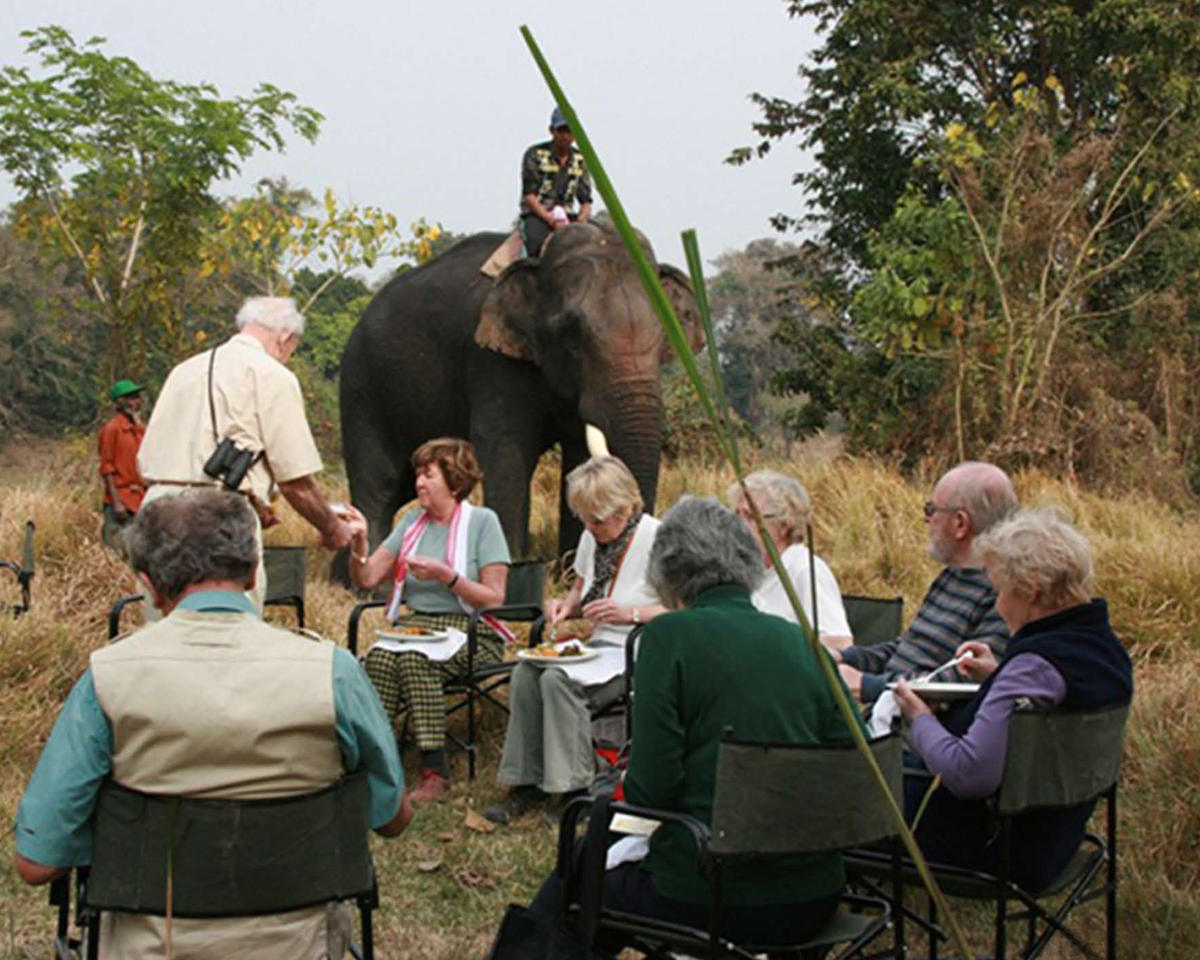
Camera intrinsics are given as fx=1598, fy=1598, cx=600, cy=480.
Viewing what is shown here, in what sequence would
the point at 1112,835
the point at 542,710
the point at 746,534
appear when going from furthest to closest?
the point at 542,710 → the point at 1112,835 → the point at 746,534

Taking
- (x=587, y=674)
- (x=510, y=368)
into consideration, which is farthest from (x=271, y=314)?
(x=510, y=368)

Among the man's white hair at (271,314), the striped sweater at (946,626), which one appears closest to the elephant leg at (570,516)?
the man's white hair at (271,314)

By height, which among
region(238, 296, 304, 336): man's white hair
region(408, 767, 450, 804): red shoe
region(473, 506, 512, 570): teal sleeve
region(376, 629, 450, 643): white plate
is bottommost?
region(408, 767, 450, 804): red shoe

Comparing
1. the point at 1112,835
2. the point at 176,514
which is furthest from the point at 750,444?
the point at 176,514

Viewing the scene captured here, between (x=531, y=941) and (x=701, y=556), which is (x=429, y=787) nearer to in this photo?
(x=531, y=941)

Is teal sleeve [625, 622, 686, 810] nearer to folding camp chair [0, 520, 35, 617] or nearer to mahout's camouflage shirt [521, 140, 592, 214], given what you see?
folding camp chair [0, 520, 35, 617]

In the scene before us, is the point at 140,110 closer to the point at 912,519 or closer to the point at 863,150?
the point at 863,150

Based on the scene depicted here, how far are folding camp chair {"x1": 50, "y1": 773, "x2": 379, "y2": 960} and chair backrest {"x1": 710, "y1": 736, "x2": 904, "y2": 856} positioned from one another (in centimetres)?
74

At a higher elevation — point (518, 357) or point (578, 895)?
point (518, 357)

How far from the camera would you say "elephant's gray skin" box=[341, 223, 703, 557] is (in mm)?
9469

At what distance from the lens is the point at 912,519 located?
10.4m

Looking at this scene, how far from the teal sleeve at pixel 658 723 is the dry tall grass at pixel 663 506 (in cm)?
152

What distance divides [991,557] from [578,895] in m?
1.19

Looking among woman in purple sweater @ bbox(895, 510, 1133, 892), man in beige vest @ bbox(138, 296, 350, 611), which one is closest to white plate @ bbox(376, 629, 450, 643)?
man in beige vest @ bbox(138, 296, 350, 611)
